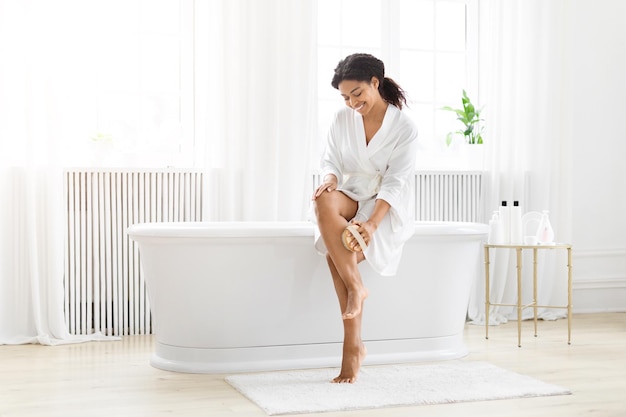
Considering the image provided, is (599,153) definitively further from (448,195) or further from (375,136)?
(375,136)

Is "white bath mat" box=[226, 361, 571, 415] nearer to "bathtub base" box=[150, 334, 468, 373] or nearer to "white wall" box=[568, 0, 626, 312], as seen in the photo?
"bathtub base" box=[150, 334, 468, 373]

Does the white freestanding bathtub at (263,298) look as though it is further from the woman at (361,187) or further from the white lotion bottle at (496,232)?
the white lotion bottle at (496,232)

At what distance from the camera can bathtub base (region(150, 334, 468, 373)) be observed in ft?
11.2

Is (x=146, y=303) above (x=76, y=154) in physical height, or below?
below

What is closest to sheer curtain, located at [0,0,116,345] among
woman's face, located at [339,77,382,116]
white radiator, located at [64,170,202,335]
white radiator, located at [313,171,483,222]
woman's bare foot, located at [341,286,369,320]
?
white radiator, located at [64,170,202,335]

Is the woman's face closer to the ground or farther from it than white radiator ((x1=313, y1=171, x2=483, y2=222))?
farther from it

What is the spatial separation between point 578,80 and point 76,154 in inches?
116

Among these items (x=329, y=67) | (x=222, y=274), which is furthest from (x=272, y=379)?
(x=329, y=67)

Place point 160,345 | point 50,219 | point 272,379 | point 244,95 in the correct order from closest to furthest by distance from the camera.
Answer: point 272,379
point 160,345
point 50,219
point 244,95

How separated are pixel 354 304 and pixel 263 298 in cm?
44

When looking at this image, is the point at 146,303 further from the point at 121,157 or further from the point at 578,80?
the point at 578,80

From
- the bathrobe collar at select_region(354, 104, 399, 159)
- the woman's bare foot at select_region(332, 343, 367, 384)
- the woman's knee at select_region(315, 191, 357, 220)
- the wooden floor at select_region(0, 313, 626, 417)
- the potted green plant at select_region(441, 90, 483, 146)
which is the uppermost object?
the potted green plant at select_region(441, 90, 483, 146)

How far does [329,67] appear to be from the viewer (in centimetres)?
504

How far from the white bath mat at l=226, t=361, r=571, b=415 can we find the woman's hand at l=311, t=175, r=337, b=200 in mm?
696
